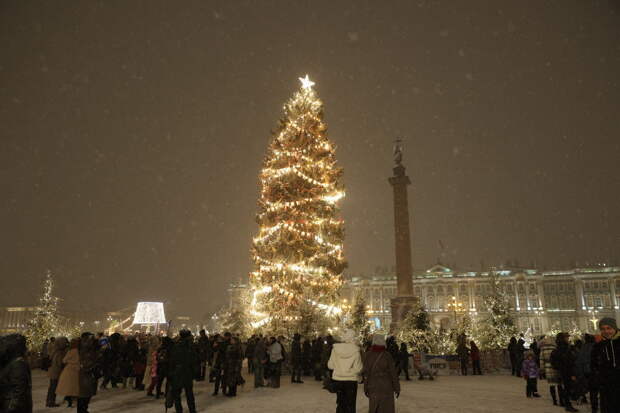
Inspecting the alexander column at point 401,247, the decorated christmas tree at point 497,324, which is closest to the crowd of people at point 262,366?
the decorated christmas tree at point 497,324

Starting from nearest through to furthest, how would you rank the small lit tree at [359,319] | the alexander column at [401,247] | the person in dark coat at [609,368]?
the person in dark coat at [609,368] → the small lit tree at [359,319] → the alexander column at [401,247]

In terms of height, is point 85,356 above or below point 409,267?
below

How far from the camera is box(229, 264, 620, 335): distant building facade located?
8481cm

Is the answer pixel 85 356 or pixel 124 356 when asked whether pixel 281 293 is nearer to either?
pixel 124 356

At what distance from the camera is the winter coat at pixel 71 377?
759 centimetres

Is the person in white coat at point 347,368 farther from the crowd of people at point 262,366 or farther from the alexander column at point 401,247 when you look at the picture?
the alexander column at point 401,247

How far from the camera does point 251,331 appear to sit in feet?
72.0

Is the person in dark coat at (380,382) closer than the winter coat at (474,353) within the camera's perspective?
Yes

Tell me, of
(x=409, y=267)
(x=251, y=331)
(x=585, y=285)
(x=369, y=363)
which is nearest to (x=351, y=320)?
(x=251, y=331)

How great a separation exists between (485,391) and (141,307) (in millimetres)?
12673

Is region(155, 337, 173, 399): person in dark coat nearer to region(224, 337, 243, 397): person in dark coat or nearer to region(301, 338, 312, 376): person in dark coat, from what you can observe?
region(224, 337, 243, 397): person in dark coat

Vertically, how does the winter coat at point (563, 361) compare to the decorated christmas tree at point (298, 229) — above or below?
below

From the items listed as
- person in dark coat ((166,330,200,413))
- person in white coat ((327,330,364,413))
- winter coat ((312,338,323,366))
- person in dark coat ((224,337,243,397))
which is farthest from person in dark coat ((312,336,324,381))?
person in white coat ((327,330,364,413))

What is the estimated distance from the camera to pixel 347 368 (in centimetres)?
634
